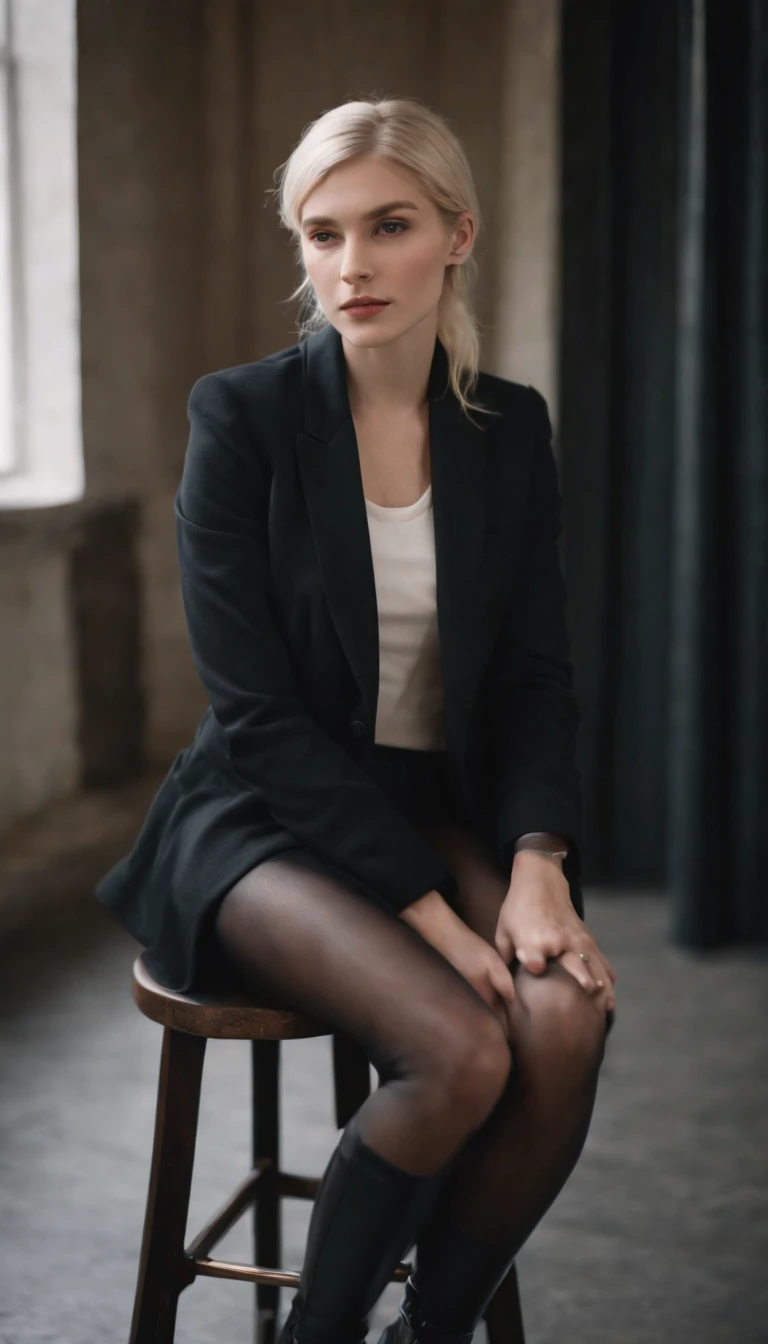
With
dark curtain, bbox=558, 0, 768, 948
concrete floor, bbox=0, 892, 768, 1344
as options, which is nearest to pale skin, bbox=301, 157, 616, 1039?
concrete floor, bbox=0, 892, 768, 1344

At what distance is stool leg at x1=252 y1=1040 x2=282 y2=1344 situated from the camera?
1939 millimetres

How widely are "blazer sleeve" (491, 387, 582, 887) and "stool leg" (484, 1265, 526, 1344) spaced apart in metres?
0.48

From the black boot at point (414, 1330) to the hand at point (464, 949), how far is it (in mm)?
307

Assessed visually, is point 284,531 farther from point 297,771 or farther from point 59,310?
point 59,310

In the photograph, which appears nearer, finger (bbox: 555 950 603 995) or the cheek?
finger (bbox: 555 950 603 995)

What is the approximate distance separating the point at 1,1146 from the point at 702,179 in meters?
2.53

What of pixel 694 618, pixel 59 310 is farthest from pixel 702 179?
pixel 59 310

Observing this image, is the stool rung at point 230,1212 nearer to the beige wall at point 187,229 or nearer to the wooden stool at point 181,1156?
the wooden stool at point 181,1156

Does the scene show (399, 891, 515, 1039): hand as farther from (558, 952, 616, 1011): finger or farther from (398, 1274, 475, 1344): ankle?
(398, 1274, 475, 1344): ankle

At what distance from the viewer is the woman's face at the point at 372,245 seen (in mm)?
1577

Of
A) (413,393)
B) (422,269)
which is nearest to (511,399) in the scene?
(413,393)

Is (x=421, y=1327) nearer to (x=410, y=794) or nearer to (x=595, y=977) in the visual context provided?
(x=595, y=977)

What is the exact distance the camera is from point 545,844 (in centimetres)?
163

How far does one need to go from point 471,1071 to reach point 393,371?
85cm
